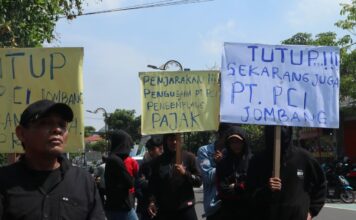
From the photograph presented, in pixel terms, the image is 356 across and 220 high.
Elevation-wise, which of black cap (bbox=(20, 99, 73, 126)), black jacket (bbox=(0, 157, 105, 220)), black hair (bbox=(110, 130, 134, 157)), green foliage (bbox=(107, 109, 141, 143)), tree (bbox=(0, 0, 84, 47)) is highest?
tree (bbox=(0, 0, 84, 47))

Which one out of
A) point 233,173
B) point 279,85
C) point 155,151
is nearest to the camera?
point 279,85

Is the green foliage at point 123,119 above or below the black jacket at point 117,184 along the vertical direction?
below

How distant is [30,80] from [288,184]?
2325 millimetres

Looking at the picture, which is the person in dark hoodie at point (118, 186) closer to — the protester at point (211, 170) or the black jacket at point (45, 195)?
the protester at point (211, 170)

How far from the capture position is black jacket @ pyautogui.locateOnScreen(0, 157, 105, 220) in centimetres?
291

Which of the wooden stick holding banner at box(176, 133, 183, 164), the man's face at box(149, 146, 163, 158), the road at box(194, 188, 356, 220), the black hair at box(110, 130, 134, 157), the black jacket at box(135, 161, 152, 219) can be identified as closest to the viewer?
the wooden stick holding banner at box(176, 133, 183, 164)

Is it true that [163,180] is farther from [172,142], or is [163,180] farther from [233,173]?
[233,173]

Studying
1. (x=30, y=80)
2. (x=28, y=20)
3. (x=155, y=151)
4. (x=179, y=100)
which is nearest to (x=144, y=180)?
(x=179, y=100)

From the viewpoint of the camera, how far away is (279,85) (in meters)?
5.73

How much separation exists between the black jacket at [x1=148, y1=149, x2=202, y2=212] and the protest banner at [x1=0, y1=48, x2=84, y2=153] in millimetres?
2058

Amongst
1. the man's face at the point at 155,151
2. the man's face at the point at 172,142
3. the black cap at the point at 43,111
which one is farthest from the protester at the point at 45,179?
the man's face at the point at 155,151

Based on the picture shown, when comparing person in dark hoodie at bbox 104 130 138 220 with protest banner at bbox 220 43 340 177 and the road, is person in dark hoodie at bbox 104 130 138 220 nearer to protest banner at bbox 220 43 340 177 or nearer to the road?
protest banner at bbox 220 43 340 177

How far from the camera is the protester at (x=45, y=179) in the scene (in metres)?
2.92

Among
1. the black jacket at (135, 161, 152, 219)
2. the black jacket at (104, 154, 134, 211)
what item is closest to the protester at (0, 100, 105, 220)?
the black jacket at (135, 161, 152, 219)
